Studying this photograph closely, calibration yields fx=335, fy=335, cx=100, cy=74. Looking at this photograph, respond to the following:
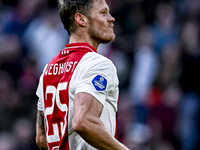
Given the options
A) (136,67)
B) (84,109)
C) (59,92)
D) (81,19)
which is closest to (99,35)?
(81,19)

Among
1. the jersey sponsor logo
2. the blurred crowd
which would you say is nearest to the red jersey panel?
the jersey sponsor logo

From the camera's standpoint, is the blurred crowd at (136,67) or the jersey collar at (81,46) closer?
the jersey collar at (81,46)

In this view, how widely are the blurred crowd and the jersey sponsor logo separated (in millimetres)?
3921

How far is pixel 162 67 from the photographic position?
6.21 meters

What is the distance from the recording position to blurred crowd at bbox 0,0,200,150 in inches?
231

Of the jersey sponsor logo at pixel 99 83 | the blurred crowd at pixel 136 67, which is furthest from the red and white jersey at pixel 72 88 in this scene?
the blurred crowd at pixel 136 67

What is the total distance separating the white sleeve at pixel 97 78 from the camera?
208 centimetres

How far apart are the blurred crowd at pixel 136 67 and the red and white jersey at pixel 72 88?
3.67m

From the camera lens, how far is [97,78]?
83.4 inches

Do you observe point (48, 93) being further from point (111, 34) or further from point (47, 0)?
point (47, 0)

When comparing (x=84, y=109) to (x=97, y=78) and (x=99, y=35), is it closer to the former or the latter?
(x=97, y=78)

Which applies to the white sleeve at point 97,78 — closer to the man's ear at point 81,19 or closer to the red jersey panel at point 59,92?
the red jersey panel at point 59,92

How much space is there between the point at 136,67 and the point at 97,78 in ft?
14.5

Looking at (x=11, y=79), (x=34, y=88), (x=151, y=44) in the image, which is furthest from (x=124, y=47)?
(x=11, y=79)
